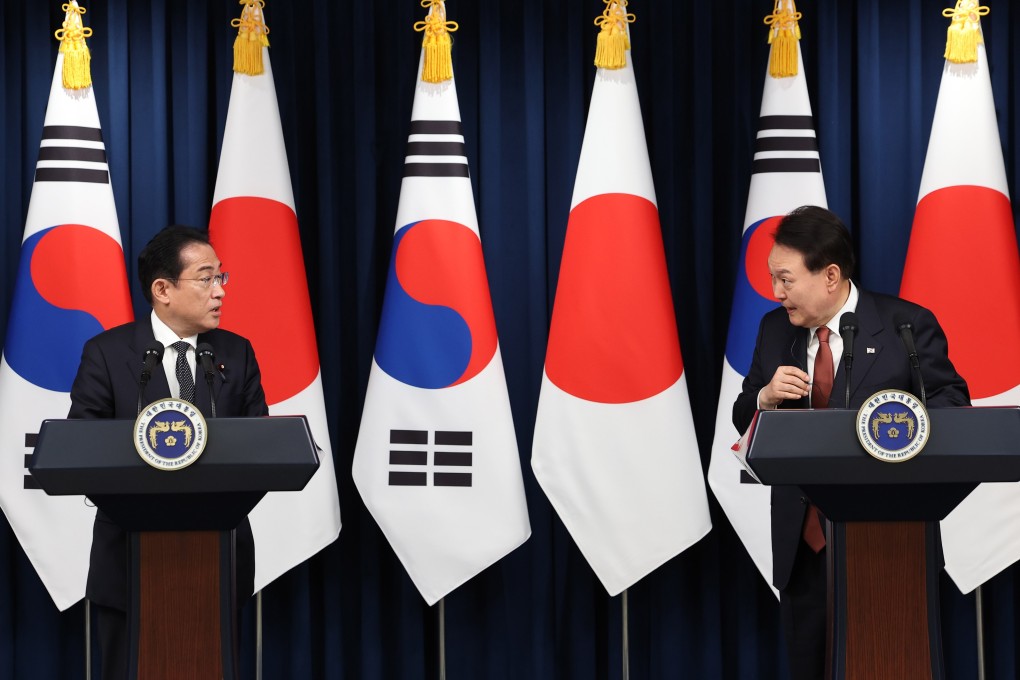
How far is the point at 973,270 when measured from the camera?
3.60 meters

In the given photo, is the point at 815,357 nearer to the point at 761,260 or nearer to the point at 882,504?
the point at 882,504

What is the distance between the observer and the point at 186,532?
7.53 feet

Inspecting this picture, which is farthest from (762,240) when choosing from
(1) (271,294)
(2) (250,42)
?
(2) (250,42)

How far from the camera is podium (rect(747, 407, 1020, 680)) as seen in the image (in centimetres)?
209

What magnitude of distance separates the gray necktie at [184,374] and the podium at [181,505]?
1.30 ft

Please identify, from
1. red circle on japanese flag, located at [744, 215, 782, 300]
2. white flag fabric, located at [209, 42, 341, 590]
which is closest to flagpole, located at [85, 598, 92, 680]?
white flag fabric, located at [209, 42, 341, 590]

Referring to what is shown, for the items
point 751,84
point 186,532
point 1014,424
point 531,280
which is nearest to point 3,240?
point 531,280

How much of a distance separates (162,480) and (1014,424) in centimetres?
162

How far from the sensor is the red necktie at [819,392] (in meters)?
2.55

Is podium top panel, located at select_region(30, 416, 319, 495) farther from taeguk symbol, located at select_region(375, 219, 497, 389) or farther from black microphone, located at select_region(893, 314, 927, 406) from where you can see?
taeguk symbol, located at select_region(375, 219, 497, 389)

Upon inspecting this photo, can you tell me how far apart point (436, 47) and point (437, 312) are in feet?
2.90

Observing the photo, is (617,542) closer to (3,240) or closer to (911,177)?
(911,177)

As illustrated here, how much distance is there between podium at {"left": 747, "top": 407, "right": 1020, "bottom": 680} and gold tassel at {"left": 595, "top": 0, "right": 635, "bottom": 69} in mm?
1974

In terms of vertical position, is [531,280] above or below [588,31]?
below
